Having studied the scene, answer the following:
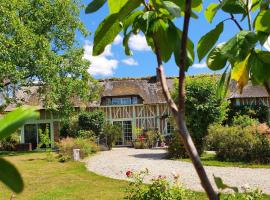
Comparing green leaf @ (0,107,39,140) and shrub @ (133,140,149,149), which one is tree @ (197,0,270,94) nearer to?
green leaf @ (0,107,39,140)

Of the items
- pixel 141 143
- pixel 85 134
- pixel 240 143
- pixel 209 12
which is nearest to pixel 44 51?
pixel 85 134

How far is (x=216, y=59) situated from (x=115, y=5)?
0.24 metres

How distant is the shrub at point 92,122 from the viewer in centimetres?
2895

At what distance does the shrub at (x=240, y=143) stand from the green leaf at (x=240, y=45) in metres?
16.1

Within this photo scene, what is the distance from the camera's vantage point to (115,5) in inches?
30.5

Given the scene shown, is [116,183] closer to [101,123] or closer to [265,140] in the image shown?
[265,140]

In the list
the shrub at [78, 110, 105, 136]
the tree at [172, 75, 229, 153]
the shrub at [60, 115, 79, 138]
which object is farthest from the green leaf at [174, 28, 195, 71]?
the shrub at [78, 110, 105, 136]

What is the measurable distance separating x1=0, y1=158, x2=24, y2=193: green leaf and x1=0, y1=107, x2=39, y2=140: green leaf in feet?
0.13

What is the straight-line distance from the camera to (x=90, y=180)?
13891mm

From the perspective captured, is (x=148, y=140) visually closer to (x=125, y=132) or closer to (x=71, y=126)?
(x=125, y=132)

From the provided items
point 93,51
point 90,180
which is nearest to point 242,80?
point 93,51

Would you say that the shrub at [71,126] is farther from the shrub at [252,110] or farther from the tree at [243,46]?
the tree at [243,46]

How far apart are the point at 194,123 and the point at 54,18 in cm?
1207

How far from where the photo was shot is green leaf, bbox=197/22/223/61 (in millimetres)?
862
